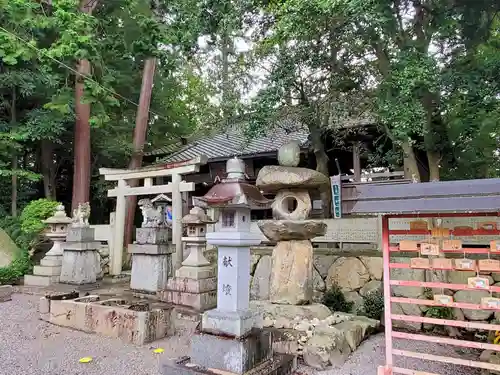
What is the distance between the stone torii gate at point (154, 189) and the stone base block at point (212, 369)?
20.7 ft

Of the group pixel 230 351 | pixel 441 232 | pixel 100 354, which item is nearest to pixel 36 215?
pixel 100 354

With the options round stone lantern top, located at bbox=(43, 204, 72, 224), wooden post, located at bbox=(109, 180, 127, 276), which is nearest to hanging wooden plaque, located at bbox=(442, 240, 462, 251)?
wooden post, located at bbox=(109, 180, 127, 276)

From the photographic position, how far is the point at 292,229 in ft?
21.9

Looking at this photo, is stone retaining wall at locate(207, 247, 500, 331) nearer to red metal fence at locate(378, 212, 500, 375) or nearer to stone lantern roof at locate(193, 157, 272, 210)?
red metal fence at locate(378, 212, 500, 375)

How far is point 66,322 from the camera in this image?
23.5 ft

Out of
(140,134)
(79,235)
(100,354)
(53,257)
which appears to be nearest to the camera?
(100,354)

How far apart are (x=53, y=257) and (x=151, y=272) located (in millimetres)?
3733

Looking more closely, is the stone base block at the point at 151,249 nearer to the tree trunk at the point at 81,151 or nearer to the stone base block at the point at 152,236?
the stone base block at the point at 152,236

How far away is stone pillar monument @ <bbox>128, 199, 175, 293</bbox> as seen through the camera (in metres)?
9.76

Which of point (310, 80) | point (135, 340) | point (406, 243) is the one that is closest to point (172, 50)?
point (310, 80)

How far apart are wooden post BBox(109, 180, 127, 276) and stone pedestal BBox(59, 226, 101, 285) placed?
3.96 feet

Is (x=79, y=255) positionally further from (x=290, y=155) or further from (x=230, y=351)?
(x=230, y=351)

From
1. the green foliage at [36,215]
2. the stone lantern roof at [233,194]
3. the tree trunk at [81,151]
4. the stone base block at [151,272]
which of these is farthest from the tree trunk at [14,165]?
the stone lantern roof at [233,194]

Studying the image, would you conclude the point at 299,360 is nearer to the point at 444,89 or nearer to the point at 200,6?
the point at 444,89
